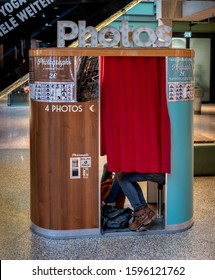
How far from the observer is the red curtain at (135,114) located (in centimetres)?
459

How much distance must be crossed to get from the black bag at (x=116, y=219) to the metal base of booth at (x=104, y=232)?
45 millimetres

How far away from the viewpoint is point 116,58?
15.0 feet

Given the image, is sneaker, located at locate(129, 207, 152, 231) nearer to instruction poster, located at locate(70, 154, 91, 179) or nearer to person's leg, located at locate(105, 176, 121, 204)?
person's leg, located at locate(105, 176, 121, 204)

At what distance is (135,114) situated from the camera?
462cm

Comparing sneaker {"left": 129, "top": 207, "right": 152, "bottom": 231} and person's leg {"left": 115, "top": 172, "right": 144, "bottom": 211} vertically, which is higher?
person's leg {"left": 115, "top": 172, "right": 144, "bottom": 211}

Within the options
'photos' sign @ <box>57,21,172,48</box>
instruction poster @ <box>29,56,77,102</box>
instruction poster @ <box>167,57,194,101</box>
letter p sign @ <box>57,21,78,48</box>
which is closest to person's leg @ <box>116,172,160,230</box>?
instruction poster @ <box>167,57,194,101</box>

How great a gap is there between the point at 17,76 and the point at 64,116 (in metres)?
7.86

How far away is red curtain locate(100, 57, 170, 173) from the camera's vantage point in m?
4.59

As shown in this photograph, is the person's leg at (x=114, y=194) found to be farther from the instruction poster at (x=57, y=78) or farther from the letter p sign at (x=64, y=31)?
the letter p sign at (x=64, y=31)

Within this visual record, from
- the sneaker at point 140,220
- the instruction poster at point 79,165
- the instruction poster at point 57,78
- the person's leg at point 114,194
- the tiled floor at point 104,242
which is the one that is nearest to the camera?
the tiled floor at point 104,242

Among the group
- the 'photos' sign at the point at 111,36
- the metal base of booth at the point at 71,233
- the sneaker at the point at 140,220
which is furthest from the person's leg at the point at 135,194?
the 'photos' sign at the point at 111,36

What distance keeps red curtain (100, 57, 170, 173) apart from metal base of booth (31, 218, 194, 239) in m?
0.59
